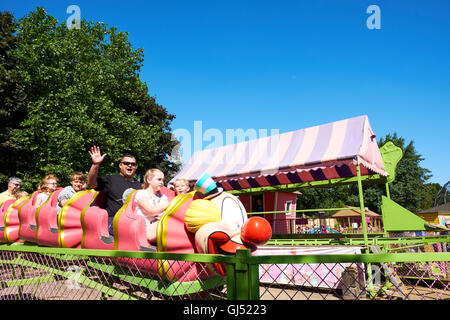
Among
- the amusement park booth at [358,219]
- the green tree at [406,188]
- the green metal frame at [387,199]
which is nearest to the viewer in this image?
the green metal frame at [387,199]

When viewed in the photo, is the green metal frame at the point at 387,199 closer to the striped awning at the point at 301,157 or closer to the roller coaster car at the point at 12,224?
the striped awning at the point at 301,157

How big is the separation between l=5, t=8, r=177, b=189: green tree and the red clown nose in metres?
11.4

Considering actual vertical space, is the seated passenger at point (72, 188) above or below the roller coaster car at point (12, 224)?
above

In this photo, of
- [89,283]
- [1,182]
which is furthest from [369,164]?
[1,182]

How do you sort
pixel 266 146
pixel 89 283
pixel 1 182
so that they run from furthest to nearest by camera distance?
pixel 1 182 < pixel 266 146 < pixel 89 283

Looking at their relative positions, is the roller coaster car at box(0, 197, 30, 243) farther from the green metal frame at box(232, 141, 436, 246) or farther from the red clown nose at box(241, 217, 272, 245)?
the green metal frame at box(232, 141, 436, 246)

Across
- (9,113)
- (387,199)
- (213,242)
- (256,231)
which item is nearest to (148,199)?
(213,242)

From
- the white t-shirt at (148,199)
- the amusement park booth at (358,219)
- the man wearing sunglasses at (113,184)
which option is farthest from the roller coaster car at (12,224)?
the amusement park booth at (358,219)

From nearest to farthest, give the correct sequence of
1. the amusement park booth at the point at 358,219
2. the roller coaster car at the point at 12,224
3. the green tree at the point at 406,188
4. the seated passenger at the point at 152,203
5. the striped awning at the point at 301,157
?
the seated passenger at the point at 152,203 < the roller coaster car at the point at 12,224 < the striped awning at the point at 301,157 < the amusement park booth at the point at 358,219 < the green tree at the point at 406,188

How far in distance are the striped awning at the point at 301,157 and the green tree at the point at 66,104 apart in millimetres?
4818

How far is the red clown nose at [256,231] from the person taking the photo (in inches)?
85.0
